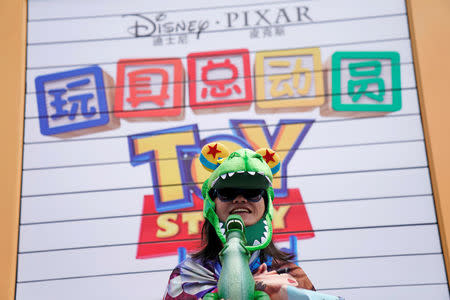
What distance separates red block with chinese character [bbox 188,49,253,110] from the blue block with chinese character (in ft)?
2.15

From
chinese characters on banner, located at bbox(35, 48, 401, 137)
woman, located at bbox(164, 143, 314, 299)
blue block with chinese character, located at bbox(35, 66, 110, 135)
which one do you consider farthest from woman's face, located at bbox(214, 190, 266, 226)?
blue block with chinese character, located at bbox(35, 66, 110, 135)

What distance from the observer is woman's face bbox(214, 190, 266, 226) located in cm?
213

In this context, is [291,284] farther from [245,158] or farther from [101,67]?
[101,67]

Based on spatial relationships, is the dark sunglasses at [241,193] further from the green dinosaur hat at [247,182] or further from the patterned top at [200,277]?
the patterned top at [200,277]

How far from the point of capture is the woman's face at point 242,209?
213cm

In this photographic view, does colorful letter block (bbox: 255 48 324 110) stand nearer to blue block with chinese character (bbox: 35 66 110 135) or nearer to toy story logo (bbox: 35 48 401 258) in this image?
toy story logo (bbox: 35 48 401 258)

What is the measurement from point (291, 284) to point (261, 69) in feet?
5.70

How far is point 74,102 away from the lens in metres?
3.34

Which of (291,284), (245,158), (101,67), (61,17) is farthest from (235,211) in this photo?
(61,17)

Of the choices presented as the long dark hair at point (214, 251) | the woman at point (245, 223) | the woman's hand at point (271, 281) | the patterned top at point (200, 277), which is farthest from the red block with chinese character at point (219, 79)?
the woman's hand at point (271, 281)

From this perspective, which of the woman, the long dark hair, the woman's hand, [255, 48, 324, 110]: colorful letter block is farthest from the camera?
[255, 48, 324, 110]: colorful letter block

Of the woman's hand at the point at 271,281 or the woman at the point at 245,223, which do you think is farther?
the woman at the point at 245,223

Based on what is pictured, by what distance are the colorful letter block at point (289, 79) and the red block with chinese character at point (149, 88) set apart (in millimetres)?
579

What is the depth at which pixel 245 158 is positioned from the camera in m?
2.11
